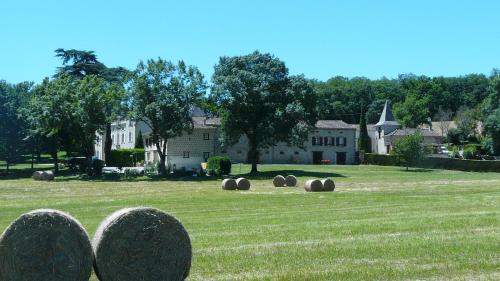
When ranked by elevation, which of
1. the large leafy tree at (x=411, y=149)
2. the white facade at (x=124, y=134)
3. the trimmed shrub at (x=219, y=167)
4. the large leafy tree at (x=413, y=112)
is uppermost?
the large leafy tree at (x=413, y=112)

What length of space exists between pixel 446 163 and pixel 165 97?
39407 millimetres

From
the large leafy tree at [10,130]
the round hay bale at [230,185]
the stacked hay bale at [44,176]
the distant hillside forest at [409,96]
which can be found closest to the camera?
the round hay bale at [230,185]

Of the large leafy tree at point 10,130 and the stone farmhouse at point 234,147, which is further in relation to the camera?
the stone farmhouse at point 234,147

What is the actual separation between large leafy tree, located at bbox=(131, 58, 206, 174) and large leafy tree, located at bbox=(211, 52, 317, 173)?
2766 mm

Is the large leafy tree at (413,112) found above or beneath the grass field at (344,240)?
above

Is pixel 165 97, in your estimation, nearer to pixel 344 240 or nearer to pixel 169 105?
pixel 169 105

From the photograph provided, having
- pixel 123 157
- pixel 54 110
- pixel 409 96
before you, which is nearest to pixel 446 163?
pixel 123 157

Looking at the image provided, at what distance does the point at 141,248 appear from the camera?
10.4 m

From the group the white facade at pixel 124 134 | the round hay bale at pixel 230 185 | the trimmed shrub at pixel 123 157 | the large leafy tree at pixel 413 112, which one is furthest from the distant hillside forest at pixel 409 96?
the round hay bale at pixel 230 185

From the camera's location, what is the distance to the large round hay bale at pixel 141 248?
10.2 metres

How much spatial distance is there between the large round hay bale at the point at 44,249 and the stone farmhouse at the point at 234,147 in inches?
2845

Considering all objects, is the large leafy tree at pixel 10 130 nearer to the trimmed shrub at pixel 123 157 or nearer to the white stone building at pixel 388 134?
the trimmed shrub at pixel 123 157

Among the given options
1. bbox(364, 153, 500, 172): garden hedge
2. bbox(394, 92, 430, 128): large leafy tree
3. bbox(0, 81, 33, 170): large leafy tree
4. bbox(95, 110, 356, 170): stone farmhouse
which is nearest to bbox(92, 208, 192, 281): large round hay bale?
bbox(95, 110, 356, 170): stone farmhouse

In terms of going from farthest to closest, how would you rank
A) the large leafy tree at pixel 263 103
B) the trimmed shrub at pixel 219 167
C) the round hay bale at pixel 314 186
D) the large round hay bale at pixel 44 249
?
the large leafy tree at pixel 263 103, the trimmed shrub at pixel 219 167, the round hay bale at pixel 314 186, the large round hay bale at pixel 44 249
